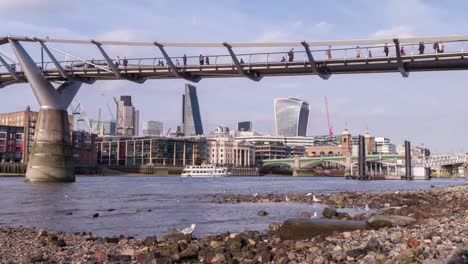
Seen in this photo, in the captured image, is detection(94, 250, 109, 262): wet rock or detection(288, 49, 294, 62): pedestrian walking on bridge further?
detection(288, 49, 294, 62): pedestrian walking on bridge

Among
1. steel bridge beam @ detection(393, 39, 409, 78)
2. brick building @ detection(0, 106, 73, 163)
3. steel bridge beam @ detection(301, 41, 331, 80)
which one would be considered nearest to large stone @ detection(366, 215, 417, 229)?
steel bridge beam @ detection(393, 39, 409, 78)

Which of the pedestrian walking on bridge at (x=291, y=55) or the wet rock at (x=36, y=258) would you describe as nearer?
the wet rock at (x=36, y=258)

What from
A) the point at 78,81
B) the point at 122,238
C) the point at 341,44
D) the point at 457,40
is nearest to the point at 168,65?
the point at 78,81

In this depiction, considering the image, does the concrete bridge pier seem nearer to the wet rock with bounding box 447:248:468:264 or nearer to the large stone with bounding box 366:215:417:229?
the large stone with bounding box 366:215:417:229

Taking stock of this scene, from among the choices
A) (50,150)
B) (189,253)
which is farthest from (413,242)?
(50,150)

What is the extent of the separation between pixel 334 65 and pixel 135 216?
3254 cm

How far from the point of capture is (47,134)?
220 feet

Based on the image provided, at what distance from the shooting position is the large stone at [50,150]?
2621 inches

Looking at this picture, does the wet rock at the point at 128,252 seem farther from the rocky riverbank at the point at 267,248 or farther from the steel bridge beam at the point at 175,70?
the steel bridge beam at the point at 175,70

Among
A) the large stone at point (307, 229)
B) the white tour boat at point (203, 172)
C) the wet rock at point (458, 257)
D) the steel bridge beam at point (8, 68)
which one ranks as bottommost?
the white tour boat at point (203, 172)

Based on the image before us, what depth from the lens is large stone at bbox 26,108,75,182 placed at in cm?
6656

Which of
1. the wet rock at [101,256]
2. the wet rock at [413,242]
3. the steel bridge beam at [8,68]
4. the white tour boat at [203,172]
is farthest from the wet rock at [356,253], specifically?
the white tour boat at [203,172]

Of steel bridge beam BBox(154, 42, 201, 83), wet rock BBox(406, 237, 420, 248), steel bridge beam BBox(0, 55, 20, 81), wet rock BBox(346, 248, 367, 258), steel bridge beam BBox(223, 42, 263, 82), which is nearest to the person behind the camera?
wet rock BBox(346, 248, 367, 258)

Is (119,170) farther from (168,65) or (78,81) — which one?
(168,65)
